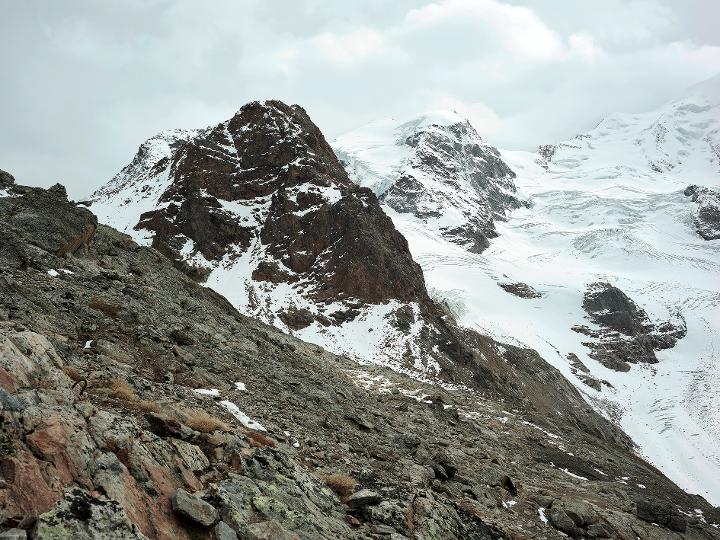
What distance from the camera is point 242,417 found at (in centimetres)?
1596

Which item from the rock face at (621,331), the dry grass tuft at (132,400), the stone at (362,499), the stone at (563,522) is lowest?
the stone at (563,522)

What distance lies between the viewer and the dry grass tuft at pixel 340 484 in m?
12.4

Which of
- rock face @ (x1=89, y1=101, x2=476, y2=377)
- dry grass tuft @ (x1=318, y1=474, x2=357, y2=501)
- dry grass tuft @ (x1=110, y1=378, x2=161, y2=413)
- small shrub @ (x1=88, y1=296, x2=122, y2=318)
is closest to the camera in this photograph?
dry grass tuft @ (x1=110, y1=378, x2=161, y2=413)

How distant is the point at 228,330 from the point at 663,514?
23.2 metres

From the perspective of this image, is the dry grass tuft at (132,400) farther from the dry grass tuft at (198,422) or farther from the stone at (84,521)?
the stone at (84,521)

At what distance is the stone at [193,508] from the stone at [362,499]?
4.25 m

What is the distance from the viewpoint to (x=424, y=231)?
173500 millimetres

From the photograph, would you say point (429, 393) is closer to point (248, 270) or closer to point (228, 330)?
point (228, 330)

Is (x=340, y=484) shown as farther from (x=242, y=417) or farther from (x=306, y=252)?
(x=306, y=252)

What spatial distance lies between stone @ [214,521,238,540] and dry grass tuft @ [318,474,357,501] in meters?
4.37

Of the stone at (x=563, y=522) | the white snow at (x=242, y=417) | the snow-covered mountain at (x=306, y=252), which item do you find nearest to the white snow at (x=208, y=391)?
the white snow at (x=242, y=417)

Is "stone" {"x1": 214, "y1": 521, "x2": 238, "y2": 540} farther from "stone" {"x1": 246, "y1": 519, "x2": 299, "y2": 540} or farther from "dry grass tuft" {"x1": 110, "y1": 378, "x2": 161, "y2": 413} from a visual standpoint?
"dry grass tuft" {"x1": 110, "y1": 378, "x2": 161, "y2": 413}

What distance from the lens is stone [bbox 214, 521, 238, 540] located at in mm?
8086

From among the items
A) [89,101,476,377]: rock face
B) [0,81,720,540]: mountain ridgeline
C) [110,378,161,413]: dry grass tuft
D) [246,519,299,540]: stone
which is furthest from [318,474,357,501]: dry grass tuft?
[89,101,476,377]: rock face
